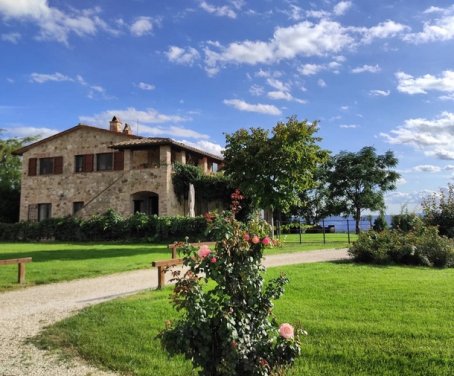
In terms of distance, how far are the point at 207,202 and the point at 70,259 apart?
53.5 ft

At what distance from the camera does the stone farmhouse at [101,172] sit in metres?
28.9

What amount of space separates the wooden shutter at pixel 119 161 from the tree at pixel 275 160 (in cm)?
1092

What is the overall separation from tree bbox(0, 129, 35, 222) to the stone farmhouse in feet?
14.6

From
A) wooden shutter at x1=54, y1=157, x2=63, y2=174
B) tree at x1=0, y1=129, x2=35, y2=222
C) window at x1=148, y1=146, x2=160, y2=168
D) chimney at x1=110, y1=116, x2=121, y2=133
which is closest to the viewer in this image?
window at x1=148, y1=146, x2=160, y2=168

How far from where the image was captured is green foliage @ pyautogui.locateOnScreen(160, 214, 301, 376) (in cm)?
361

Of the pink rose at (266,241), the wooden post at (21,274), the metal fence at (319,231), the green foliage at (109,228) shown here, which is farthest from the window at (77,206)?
the pink rose at (266,241)

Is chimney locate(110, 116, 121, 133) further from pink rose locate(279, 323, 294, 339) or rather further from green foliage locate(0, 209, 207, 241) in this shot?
pink rose locate(279, 323, 294, 339)

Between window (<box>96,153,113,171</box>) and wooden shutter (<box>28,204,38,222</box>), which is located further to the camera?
wooden shutter (<box>28,204,38,222</box>)

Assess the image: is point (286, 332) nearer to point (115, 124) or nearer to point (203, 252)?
point (203, 252)

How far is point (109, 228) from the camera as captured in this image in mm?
25906

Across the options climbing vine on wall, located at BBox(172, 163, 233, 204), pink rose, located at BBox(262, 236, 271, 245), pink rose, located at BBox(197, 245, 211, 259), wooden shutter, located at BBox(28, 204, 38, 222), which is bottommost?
pink rose, located at BBox(197, 245, 211, 259)

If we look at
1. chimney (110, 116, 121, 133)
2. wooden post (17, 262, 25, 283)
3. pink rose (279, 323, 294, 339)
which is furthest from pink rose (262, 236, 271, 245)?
chimney (110, 116, 121, 133)

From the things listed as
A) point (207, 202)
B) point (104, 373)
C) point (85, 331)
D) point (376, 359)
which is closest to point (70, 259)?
point (85, 331)

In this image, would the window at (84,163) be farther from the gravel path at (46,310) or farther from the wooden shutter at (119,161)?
the gravel path at (46,310)
